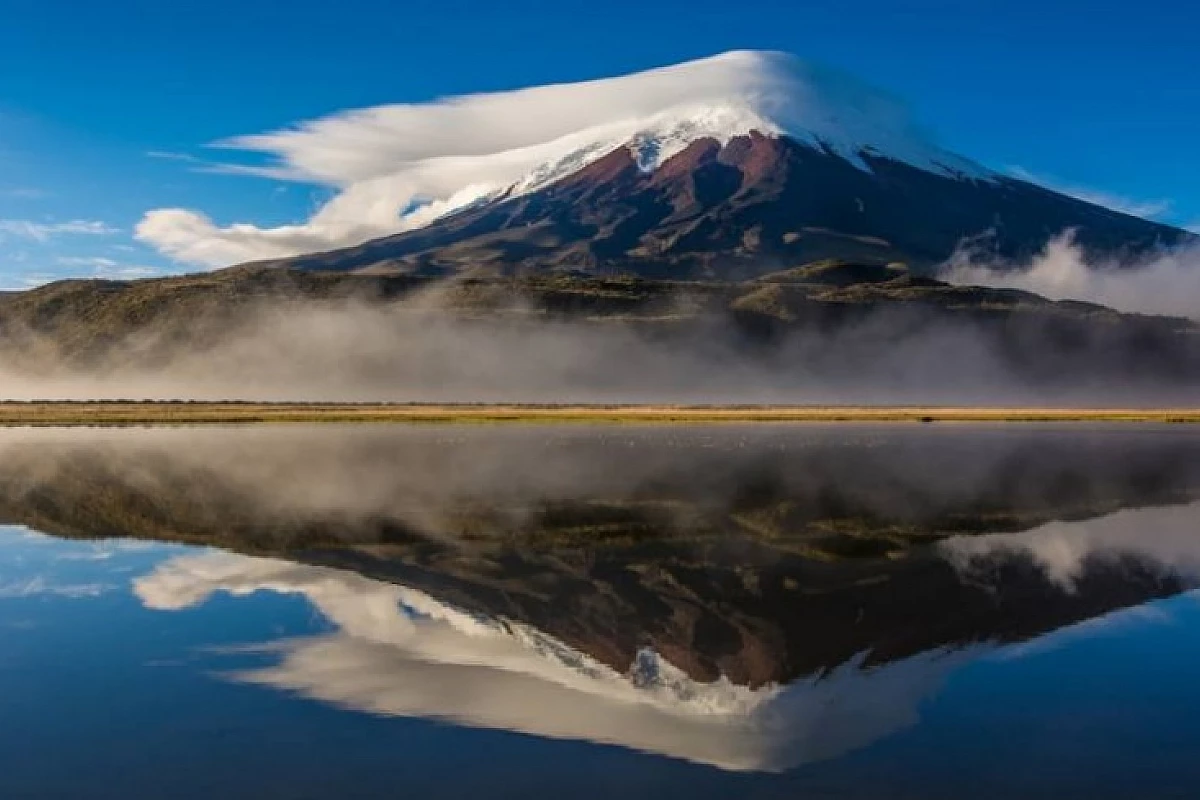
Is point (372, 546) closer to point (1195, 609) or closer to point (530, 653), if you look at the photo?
point (530, 653)

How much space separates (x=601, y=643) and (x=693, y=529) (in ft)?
43.5

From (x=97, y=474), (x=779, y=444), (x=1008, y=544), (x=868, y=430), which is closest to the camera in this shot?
(x=1008, y=544)

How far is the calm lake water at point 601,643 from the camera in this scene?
12.4 m

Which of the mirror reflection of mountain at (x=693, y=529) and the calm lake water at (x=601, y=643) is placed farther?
the mirror reflection of mountain at (x=693, y=529)

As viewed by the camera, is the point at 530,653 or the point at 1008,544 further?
the point at 1008,544

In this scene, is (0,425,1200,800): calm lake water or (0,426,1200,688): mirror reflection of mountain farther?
(0,426,1200,688): mirror reflection of mountain

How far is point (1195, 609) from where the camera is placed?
68.3 feet

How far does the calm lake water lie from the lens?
12.4 metres

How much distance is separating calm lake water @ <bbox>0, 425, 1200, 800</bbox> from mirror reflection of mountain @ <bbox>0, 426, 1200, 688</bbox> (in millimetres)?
143

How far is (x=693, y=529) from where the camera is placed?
1226 inches

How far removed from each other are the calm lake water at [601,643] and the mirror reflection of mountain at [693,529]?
14cm

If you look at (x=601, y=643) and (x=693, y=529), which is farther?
(x=693, y=529)

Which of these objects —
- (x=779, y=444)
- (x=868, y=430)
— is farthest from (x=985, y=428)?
(x=779, y=444)

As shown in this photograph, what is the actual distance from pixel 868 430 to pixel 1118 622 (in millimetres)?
72979
